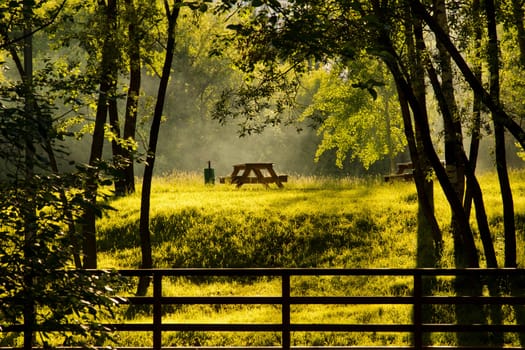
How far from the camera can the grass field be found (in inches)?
656

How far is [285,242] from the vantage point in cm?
2231

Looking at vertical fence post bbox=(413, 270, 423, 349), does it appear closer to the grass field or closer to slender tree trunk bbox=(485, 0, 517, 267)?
slender tree trunk bbox=(485, 0, 517, 267)

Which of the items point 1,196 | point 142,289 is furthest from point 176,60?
point 1,196

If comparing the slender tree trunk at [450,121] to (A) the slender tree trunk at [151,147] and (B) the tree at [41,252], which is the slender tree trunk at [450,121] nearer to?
(A) the slender tree trunk at [151,147]

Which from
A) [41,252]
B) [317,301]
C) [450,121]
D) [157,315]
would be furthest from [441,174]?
[41,252]

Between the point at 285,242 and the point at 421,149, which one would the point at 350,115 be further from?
the point at 421,149

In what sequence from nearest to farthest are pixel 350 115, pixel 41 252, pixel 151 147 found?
pixel 41 252 → pixel 151 147 → pixel 350 115

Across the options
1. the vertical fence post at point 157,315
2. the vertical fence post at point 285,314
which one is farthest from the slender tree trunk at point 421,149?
the vertical fence post at point 157,315

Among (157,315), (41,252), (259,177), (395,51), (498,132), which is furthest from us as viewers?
(259,177)

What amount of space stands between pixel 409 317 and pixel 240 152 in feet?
181

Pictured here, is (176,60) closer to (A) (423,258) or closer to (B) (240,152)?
(B) (240,152)

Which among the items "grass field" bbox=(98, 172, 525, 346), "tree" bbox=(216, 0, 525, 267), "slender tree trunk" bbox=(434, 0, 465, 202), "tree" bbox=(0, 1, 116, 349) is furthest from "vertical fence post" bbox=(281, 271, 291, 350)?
"slender tree trunk" bbox=(434, 0, 465, 202)

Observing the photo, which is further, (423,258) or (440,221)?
(440,221)

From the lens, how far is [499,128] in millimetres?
15242
